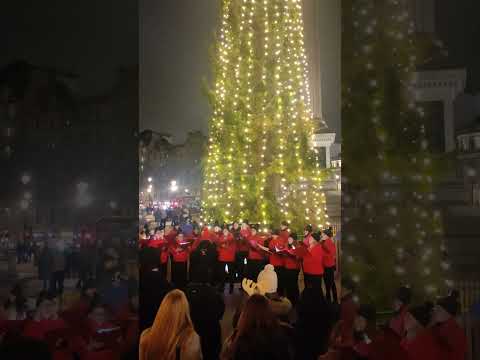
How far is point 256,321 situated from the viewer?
2.71 meters

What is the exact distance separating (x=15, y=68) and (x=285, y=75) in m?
6.92

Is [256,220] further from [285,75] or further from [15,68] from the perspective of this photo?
[15,68]

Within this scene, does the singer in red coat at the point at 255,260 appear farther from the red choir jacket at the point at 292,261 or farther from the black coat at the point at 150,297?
the black coat at the point at 150,297

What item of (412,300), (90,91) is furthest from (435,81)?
(90,91)

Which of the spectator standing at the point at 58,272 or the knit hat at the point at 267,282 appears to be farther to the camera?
the knit hat at the point at 267,282

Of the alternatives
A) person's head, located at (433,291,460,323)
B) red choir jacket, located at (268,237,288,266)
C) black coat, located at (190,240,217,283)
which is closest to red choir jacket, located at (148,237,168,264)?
black coat, located at (190,240,217,283)

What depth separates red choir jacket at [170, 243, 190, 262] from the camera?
7301 millimetres

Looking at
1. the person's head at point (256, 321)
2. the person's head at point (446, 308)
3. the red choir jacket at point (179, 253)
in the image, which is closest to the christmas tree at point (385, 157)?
the person's head at point (446, 308)

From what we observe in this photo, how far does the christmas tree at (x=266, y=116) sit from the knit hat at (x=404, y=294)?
18.3 feet

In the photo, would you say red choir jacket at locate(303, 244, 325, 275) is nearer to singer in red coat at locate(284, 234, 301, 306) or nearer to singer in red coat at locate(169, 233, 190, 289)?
singer in red coat at locate(284, 234, 301, 306)

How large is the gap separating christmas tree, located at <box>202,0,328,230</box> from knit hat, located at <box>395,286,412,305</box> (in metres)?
5.58

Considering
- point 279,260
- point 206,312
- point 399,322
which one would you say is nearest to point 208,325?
point 206,312

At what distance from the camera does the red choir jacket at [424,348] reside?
3.13m

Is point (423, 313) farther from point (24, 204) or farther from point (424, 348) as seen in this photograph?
point (24, 204)
